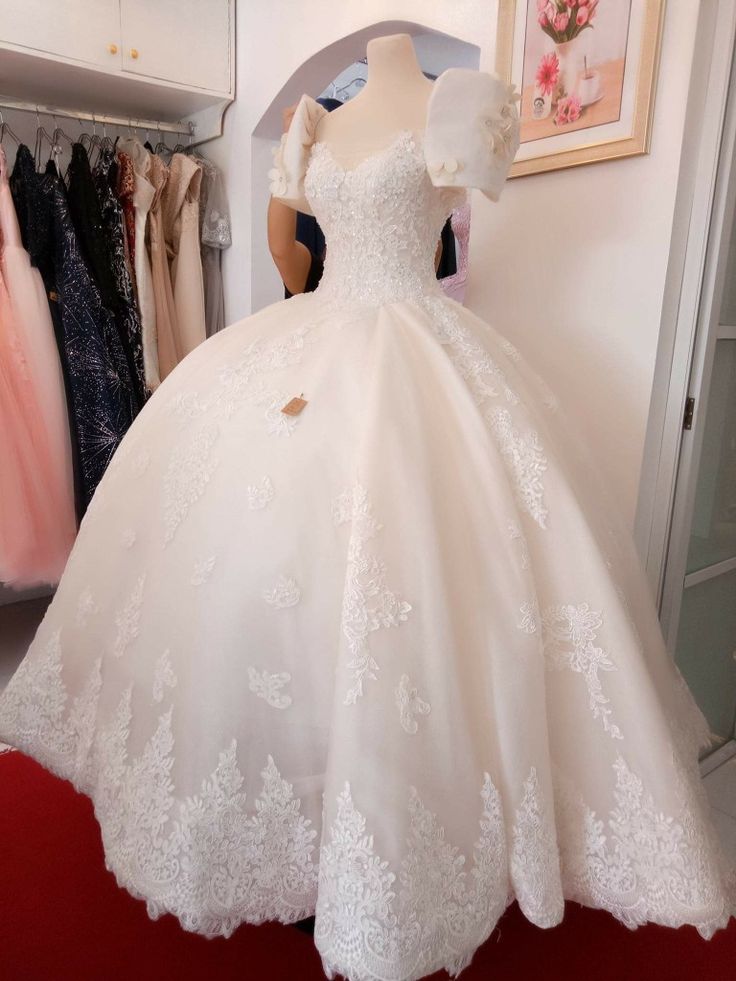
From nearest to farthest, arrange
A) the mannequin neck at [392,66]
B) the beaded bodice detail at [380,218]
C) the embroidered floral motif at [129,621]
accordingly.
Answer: the embroidered floral motif at [129,621] → the beaded bodice detail at [380,218] → the mannequin neck at [392,66]

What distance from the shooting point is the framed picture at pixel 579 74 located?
1.36 metres

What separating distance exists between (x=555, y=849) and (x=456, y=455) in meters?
0.52

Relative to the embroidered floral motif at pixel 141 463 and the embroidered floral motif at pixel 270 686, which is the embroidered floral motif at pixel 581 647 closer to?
the embroidered floral motif at pixel 270 686

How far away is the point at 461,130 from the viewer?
3.84 feet

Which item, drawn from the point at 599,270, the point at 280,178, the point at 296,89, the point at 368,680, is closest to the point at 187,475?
the point at 368,680

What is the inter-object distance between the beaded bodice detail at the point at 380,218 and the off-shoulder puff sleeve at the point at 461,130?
43 mm

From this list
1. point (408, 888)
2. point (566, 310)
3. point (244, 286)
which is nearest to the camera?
point (408, 888)

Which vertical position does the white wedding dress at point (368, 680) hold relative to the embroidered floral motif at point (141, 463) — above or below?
below

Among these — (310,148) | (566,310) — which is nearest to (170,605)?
(310,148)

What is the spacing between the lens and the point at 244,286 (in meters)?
2.47

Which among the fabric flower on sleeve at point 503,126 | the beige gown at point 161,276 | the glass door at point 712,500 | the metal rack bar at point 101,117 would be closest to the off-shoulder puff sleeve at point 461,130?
the fabric flower on sleeve at point 503,126

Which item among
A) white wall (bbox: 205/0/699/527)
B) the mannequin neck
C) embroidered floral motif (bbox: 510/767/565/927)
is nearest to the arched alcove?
white wall (bbox: 205/0/699/527)

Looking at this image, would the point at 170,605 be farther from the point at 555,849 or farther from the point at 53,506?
the point at 53,506

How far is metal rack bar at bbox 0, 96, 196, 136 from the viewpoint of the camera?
2104mm
